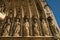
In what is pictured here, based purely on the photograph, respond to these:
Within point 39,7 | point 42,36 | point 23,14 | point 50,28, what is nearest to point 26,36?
point 42,36

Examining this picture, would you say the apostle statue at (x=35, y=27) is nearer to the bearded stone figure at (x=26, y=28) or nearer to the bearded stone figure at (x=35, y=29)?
the bearded stone figure at (x=35, y=29)

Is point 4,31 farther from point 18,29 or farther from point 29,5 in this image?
point 29,5

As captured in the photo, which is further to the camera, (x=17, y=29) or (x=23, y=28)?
(x=23, y=28)

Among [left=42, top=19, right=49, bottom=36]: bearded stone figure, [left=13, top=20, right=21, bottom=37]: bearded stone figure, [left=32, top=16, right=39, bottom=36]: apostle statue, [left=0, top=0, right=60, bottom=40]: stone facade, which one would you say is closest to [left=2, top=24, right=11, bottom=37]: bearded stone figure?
[left=0, top=0, right=60, bottom=40]: stone facade

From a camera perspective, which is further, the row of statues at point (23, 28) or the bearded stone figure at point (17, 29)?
the row of statues at point (23, 28)

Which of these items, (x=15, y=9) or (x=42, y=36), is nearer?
(x=42, y=36)

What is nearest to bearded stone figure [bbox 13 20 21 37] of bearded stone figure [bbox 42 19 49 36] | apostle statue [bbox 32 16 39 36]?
apostle statue [bbox 32 16 39 36]

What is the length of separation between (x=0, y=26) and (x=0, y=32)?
1.10 feet

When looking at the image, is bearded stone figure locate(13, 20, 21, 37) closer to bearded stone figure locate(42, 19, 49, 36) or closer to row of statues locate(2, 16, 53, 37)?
row of statues locate(2, 16, 53, 37)

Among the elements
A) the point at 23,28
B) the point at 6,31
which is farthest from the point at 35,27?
the point at 6,31

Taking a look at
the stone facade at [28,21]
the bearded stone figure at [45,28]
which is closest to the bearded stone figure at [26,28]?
the stone facade at [28,21]

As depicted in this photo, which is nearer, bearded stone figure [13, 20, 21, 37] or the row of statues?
bearded stone figure [13, 20, 21, 37]

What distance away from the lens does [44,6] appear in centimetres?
986

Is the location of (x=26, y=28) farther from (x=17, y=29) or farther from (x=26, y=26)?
(x=17, y=29)
